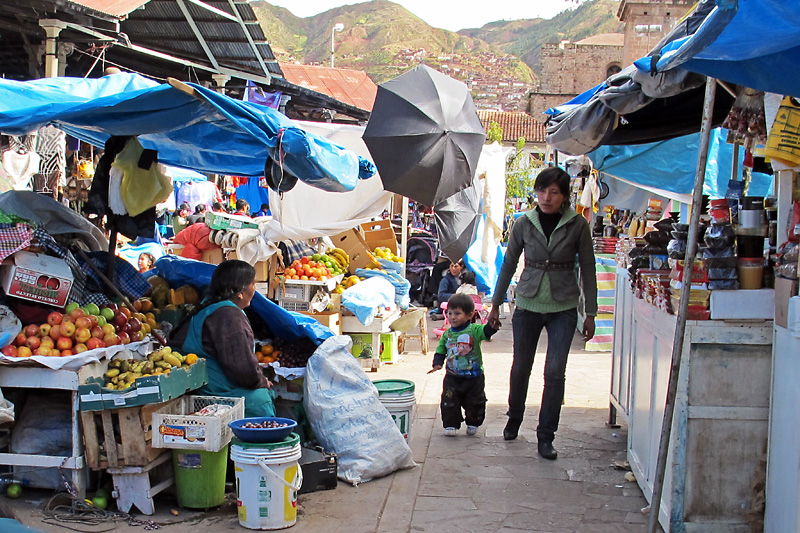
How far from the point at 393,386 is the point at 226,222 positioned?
13.2ft

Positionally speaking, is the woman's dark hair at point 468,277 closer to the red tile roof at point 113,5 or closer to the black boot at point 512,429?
the red tile roof at point 113,5

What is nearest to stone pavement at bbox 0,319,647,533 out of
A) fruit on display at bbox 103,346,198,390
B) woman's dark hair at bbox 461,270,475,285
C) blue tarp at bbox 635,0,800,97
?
fruit on display at bbox 103,346,198,390

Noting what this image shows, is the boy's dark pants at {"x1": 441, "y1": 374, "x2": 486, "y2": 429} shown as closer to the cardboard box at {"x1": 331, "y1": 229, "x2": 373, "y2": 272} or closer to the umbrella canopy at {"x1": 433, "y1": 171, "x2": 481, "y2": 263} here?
the umbrella canopy at {"x1": 433, "y1": 171, "x2": 481, "y2": 263}

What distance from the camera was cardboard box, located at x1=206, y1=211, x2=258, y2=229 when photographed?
8695 millimetres

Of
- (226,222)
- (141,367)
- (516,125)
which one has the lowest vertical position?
(141,367)

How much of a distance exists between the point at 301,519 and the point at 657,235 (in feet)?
9.00

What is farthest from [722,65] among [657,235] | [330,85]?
[330,85]

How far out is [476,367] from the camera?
5.86 meters

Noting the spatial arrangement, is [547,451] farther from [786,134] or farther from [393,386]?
[786,134]

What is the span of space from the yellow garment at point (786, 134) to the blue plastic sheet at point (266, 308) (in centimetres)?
337

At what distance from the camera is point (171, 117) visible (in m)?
4.66

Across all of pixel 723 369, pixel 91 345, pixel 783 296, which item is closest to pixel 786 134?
pixel 783 296

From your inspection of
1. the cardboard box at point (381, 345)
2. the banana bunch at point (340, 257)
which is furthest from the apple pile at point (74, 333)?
the banana bunch at point (340, 257)

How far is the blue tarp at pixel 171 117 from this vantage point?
4453mm
